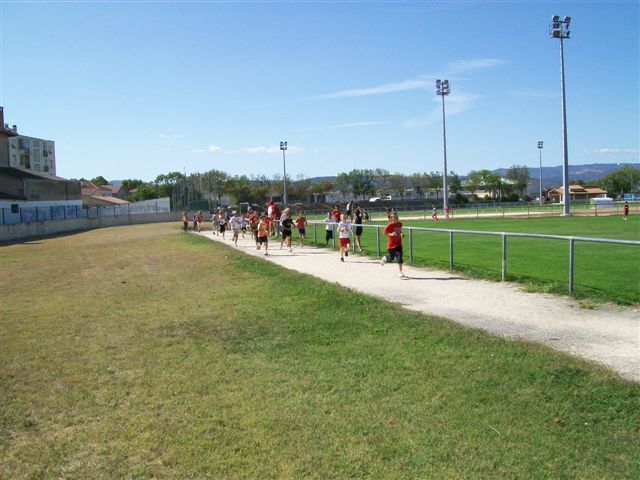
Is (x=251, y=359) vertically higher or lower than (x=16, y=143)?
lower

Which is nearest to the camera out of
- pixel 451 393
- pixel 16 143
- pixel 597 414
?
pixel 597 414

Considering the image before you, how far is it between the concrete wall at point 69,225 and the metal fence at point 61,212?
397mm

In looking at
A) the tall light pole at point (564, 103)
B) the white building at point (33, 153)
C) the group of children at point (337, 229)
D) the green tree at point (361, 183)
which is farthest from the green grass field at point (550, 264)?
the green tree at point (361, 183)

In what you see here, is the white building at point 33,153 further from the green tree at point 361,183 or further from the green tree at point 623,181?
the green tree at point 623,181

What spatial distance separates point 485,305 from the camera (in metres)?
9.37

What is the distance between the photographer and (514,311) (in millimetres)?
8820

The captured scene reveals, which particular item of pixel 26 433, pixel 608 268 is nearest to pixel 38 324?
pixel 26 433

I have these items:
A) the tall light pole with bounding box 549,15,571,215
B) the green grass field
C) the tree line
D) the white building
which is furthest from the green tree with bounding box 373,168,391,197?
the green grass field

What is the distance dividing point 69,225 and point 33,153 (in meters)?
68.1

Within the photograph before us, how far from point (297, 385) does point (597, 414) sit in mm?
2749

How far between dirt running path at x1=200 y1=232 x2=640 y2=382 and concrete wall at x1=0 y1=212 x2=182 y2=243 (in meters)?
34.0

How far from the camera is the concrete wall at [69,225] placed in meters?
41.3

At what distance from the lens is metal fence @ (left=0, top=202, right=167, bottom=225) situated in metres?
42.3

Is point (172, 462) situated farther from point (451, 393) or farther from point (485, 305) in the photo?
point (485, 305)
